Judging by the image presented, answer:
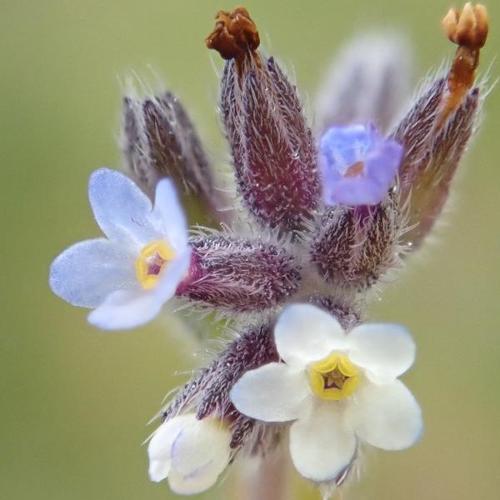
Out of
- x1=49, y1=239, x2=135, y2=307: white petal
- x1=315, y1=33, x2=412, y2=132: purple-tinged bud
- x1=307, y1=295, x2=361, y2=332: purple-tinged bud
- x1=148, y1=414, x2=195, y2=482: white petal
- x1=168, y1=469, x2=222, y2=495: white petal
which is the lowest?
x1=168, y1=469, x2=222, y2=495: white petal

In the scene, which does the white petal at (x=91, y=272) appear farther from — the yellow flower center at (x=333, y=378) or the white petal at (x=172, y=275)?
the yellow flower center at (x=333, y=378)

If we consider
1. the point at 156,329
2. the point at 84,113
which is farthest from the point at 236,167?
the point at 84,113

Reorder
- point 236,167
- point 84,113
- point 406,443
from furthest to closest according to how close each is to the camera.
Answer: point 84,113, point 236,167, point 406,443

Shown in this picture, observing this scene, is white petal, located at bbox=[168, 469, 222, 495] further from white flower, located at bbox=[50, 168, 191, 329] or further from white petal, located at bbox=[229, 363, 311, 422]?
white flower, located at bbox=[50, 168, 191, 329]

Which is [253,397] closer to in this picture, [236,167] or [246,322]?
[246,322]

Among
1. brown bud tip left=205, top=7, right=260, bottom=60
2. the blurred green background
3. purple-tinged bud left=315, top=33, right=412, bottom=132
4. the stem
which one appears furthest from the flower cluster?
the blurred green background

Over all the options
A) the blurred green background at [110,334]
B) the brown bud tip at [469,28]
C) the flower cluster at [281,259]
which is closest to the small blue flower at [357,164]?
the flower cluster at [281,259]
